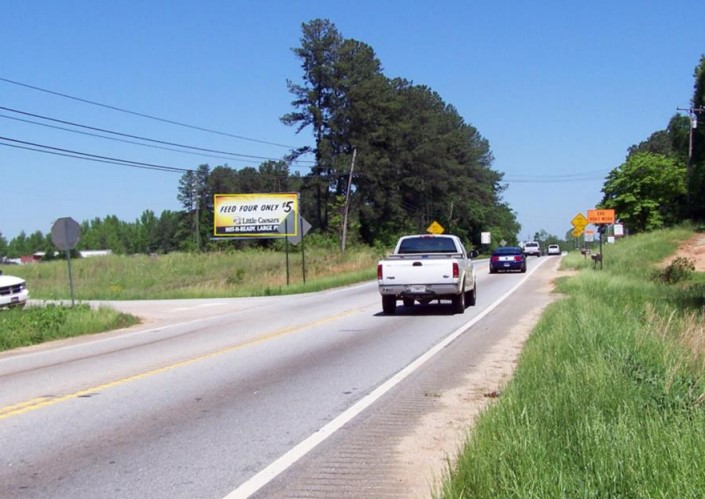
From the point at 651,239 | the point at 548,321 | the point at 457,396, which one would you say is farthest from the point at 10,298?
the point at 651,239

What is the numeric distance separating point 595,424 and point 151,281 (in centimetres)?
4140

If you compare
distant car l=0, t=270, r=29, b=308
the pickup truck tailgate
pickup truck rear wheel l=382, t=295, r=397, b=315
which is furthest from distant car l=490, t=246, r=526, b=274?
distant car l=0, t=270, r=29, b=308

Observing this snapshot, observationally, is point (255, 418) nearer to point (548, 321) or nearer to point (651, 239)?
point (548, 321)

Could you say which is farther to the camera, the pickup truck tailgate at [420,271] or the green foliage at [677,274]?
the green foliage at [677,274]

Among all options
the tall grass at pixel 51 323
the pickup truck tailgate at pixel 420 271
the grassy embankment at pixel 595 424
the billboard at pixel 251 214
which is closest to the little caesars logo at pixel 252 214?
the billboard at pixel 251 214

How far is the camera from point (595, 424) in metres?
5.54

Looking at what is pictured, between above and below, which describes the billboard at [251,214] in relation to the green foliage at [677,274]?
above

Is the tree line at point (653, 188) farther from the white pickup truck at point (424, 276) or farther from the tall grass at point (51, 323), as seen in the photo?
the tall grass at point (51, 323)

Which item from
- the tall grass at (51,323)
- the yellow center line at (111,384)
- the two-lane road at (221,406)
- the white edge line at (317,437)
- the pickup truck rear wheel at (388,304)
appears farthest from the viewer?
the pickup truck rear wheel at (388,304)

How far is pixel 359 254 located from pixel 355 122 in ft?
77.3

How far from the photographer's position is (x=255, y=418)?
820cm

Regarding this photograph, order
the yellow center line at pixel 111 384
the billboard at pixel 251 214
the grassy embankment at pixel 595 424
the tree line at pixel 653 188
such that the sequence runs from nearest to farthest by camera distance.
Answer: the grassy embankment at pixel 595 424, the yellow center line at pixel 111 384, the billboard at pixel 251 214, the tree line at pixel 653 188

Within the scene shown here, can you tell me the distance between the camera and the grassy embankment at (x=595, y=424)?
457 cm

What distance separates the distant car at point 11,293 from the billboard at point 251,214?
34190 millimetres
